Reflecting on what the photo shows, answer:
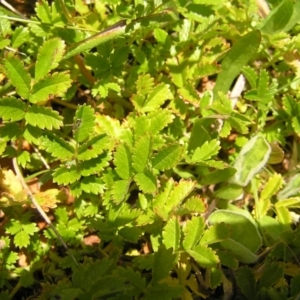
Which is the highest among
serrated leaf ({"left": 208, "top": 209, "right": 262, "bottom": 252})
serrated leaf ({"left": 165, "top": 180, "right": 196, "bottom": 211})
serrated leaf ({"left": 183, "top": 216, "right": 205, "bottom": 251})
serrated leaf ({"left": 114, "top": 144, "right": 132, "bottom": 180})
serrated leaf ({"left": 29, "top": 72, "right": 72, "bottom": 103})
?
serrated leaf ({"left": 29, "top": 72, "right": 72, "bottom": 103})

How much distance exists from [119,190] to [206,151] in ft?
1.19

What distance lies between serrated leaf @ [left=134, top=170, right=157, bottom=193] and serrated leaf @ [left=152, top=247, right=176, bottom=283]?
20 centimetres

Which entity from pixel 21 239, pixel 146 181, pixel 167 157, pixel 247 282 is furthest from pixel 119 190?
pixel 247 282

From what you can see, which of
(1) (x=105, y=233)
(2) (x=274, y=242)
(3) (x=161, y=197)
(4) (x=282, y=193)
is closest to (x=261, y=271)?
(2) (x=274, y=242)

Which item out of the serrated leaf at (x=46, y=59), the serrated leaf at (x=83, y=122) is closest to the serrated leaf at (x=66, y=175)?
the serrated leaf at (x=83, y=122)

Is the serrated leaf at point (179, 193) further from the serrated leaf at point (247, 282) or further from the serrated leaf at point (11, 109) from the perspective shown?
the serrated leaf at point (11, 109)

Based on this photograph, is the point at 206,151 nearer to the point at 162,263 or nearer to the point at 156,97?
the point at 156,97

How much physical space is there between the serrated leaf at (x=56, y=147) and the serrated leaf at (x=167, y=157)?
29cm

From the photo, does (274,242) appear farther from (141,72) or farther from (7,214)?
(7,214)

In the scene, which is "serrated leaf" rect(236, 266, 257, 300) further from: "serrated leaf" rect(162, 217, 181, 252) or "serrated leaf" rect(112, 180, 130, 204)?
"serrated leaf" rect(112, 180, 130, 204)

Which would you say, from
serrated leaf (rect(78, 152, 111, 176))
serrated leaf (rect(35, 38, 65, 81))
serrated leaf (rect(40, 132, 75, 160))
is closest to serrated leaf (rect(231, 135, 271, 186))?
serrated leaf (rect(78, 152, 111, 176))

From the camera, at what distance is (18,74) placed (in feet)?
5.43

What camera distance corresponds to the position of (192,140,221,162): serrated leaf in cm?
182

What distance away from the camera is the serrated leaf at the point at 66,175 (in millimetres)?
1733
